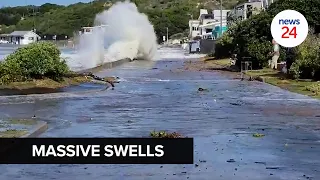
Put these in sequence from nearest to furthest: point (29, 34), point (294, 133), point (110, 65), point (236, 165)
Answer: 1. point (236, 165)
2. point (294, 133)
3. point (110, 65)
4. point (29, 34)

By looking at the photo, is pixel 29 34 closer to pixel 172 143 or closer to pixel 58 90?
pixel 58 90

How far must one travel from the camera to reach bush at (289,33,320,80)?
33.1 m

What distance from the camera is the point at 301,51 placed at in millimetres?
35219

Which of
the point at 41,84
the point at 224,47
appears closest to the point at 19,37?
the point at 224,47

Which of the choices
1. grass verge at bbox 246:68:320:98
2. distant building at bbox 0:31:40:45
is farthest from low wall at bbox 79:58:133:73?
distant building at bbox 0:31:40:45

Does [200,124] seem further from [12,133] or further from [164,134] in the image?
[12,133]

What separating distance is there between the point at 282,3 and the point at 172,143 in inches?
1368

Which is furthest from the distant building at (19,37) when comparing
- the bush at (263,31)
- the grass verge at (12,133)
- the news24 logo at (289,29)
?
the grass verge at (12,133)

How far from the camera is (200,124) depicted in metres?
17.0

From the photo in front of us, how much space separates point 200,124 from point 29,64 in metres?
12.5

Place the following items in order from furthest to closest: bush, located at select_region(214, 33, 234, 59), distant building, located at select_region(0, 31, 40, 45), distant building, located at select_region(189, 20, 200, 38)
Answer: distant building, located at select_region(0, 31, 40, 45), distant building, located at select_region(189, 20, 200, 38), bush, located at select_region(214, 33, 234, 59)

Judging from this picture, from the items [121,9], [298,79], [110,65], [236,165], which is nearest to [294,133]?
[236,165]

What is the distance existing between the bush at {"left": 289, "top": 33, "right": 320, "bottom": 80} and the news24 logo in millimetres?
673

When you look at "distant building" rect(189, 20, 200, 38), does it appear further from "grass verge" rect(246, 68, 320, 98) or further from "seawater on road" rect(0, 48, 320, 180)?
"seawater on road" rect(0, 48, 320, 180)
